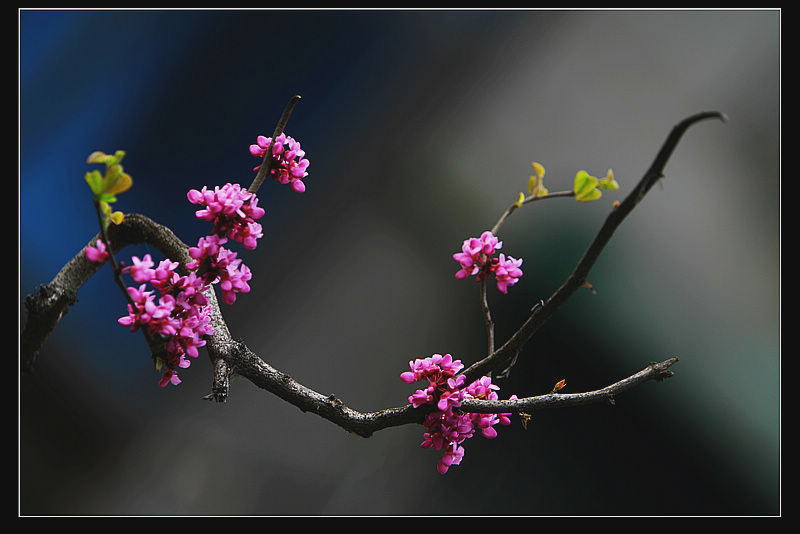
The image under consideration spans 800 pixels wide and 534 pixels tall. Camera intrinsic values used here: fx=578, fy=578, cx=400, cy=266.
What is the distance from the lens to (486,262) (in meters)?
0.89

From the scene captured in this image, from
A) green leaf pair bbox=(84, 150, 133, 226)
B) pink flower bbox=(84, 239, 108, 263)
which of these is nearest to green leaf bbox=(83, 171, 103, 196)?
green leaf pair bbox=(84, 150, 133, 226)

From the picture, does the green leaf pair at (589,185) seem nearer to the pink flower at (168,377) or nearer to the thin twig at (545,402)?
the thin twig at (545,402)

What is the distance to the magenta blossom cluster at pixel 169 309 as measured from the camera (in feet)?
2.61

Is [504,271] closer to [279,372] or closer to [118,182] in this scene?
[279,372]

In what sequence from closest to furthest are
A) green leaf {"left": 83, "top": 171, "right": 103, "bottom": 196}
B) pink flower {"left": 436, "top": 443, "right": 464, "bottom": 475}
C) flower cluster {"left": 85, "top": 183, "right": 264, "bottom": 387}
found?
green leaf {"left": 83, "top": 171, "right": 103, "bottom": 196}, flower cluster {"left": 85, "top": 183, "right": 264, "bottom": 387}, pink flower {"left": 436, "top": 443, "right": 464, "bottom": 475}

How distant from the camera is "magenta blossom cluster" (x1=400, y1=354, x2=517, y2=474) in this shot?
88 centimetres

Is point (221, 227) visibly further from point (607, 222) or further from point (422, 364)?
point (607, 222)

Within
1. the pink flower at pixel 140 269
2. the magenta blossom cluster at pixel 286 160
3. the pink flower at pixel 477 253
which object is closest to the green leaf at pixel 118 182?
the pink flower at pixel 140 269

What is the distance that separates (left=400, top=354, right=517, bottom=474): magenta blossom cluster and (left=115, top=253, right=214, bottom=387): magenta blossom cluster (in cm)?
32

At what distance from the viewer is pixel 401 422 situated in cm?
92

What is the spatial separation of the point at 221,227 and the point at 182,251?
29cm

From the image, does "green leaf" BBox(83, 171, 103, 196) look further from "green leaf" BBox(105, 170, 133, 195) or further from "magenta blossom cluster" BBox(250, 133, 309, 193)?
"magenta blossom cluster" BBox(250, 133, 309, 193)

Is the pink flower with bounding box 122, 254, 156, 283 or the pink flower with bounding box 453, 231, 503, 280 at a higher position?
the pink flower with bounding box 453, 231, 503, 280

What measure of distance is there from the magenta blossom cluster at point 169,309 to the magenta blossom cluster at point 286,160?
246 mm
